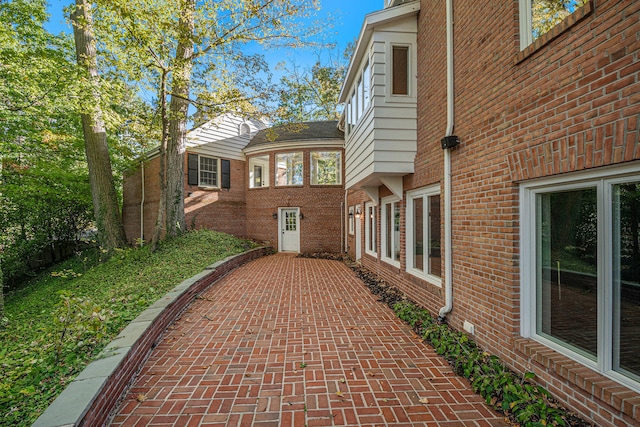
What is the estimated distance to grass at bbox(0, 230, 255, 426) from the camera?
101 inches

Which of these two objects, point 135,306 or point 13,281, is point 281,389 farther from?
point 13,281

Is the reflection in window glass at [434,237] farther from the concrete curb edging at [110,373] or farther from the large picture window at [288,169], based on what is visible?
the large picture window at [288,169]

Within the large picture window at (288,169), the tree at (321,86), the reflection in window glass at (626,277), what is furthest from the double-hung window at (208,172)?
the reflection in window glass at (626,277)

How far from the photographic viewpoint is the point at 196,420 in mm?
2471

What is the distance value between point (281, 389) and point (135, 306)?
3.00 meters

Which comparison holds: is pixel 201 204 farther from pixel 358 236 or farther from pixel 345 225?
pixel 358 236

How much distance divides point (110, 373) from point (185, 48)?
9.00 m

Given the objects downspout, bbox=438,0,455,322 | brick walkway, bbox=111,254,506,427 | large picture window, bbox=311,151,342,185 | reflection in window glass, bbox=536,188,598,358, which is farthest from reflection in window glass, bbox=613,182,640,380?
large picture window, bbox=311,151,342,185

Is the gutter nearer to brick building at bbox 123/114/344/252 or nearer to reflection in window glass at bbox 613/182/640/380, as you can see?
reflection in window glass at bbox 613/182/640/380

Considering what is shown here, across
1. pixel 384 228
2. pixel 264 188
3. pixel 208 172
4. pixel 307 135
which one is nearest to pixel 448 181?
pixel 384 228

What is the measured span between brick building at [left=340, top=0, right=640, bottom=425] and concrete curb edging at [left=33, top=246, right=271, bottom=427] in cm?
357

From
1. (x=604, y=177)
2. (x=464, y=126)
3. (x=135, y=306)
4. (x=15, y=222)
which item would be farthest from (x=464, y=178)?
(x=15, y=222)

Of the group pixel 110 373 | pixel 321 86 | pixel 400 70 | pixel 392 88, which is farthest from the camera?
pixel 321 86

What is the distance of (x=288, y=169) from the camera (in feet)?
46.3
